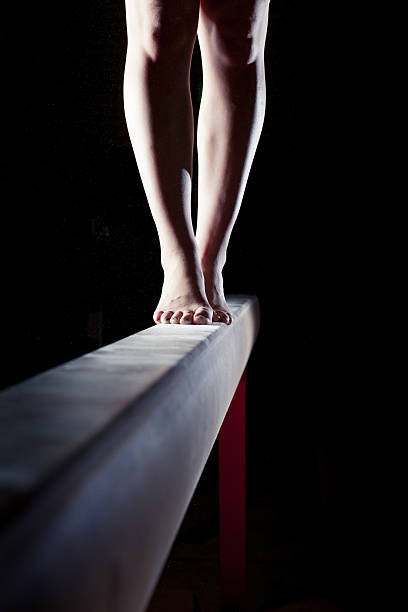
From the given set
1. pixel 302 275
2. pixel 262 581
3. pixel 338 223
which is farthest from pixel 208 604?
pixel 338 223

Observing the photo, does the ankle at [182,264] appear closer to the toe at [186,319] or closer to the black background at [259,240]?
the toe at [186,319]

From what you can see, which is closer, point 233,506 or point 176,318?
point 176,318

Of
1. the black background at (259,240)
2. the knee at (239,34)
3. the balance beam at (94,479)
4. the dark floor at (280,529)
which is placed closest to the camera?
the balance beam at (94,479)

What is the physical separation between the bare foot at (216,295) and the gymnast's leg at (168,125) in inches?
1.6

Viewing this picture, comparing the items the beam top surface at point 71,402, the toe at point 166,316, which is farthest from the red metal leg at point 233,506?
the beam top surface at point 71,402

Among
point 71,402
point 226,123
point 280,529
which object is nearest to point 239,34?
point 226,123

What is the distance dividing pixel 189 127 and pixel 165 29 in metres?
0.13

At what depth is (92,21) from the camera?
6.22ft

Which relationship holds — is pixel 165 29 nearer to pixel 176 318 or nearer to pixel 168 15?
pixel 168 15

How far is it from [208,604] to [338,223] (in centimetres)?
103

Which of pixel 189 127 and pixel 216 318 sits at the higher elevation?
pixel 189 127

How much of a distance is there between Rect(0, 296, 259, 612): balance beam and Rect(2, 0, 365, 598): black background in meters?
1.44

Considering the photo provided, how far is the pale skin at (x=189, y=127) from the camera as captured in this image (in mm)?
849

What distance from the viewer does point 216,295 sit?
0.91 metres
